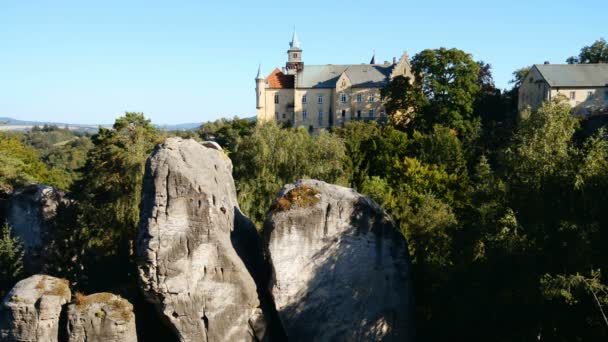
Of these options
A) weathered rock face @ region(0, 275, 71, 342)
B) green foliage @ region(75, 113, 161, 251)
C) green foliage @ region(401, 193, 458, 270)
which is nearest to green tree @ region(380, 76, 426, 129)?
green foliage @ region(401, 193, 458, 270)

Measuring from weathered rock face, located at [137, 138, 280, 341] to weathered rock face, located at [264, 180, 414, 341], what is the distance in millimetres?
1493

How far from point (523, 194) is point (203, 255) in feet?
38.4

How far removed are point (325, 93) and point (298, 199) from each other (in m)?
59.5

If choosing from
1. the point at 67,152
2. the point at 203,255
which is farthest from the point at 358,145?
the point at 67,152

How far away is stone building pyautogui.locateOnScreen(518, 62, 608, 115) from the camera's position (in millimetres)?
58562

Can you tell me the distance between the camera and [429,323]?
22.8 meters

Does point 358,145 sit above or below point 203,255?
above

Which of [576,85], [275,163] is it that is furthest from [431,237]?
[576,85]

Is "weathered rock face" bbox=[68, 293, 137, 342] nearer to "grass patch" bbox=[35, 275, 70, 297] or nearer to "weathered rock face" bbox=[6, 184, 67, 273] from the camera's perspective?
"grass patch" bbox=[35, 275, 70, 297]

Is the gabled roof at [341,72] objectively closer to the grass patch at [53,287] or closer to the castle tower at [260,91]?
the castle tower at [260,91]

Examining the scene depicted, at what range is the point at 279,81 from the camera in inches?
3211

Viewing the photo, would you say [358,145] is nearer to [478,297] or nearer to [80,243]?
[80,243]

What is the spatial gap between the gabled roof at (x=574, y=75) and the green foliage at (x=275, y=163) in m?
35.2

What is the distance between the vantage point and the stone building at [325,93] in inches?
3071
